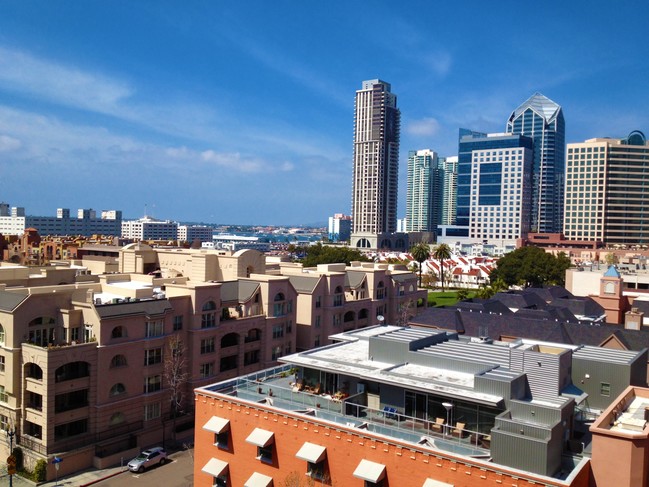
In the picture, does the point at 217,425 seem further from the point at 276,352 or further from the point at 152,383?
the point at 276,352

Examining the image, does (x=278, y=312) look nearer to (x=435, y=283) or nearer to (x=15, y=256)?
(x=15, y=256)

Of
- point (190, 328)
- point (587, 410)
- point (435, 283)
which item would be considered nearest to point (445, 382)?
point (587, 410)

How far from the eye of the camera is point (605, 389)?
28.3 m

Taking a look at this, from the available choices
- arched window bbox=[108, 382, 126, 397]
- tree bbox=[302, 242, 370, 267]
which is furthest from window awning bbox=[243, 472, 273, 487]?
tree bbox=[302, 242, 370, 267]

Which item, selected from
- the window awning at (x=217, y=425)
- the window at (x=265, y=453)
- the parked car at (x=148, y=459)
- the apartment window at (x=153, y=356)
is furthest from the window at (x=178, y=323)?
the window at (x=265, y=453)

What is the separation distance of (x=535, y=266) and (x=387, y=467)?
107 meters

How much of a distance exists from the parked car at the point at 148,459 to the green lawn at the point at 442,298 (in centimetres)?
7232

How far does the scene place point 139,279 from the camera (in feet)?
184

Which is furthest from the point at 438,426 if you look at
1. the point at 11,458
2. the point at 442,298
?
the point at 442,298

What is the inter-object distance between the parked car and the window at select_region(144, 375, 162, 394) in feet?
15.9

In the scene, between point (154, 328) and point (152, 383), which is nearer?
point (152, 383)

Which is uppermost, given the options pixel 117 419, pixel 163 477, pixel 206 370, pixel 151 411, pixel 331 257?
pixel 331 257

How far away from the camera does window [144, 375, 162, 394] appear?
45812mm

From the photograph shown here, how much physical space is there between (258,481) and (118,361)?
23242 mm
